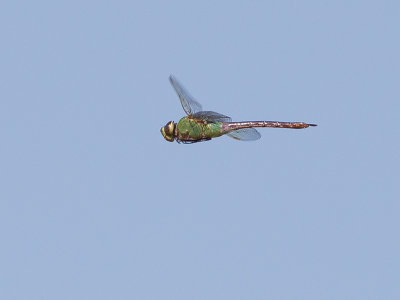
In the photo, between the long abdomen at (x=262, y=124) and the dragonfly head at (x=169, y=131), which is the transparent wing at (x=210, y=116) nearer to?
Answer: the long abdomen at (x=262, y=124)

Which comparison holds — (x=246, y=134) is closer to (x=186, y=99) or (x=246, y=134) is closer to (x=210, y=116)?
(x=210, y=116)

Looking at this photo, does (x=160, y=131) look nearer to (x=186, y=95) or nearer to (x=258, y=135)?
(x=186, y=95)

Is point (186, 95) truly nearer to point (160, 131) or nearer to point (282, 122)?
point (160, 131)

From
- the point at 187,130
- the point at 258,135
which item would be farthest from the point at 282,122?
the point at 187,130

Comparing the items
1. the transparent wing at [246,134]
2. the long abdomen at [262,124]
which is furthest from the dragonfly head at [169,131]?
the transparent wing at [246,134]

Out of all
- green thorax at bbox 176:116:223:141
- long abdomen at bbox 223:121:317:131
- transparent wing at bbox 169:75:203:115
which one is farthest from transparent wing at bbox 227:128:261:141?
transparent wing at bbox 169:75:203:115

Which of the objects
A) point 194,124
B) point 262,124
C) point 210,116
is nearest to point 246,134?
point 262,124
